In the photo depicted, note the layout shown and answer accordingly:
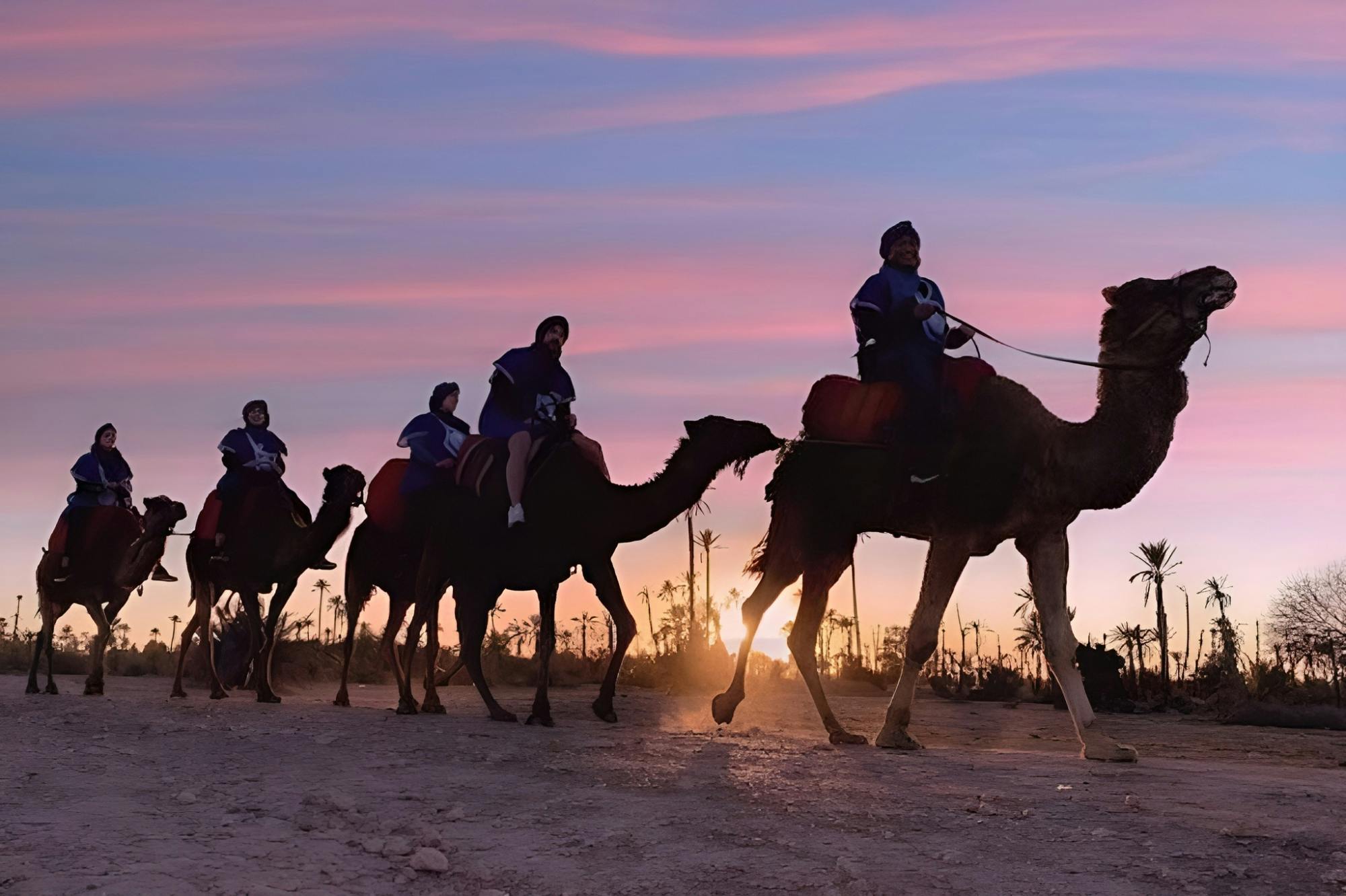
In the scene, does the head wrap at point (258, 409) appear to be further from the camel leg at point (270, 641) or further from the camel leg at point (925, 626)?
the camel leg at point (925, 626)

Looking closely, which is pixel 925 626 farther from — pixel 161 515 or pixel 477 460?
pixel 161 515

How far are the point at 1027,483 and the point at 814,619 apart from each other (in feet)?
7.27

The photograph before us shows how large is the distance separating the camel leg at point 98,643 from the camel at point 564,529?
6738 millimetres

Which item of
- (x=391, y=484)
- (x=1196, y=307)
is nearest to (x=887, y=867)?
(x=1196, y=307)

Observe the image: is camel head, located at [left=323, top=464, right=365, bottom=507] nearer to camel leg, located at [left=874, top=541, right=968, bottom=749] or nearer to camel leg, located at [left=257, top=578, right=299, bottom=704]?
camel leg, located at [left=257, top=578, right=299, bottom=704]

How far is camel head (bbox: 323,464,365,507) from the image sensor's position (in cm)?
1698

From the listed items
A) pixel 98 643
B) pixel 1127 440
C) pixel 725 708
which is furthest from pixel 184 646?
pixel 1127 440

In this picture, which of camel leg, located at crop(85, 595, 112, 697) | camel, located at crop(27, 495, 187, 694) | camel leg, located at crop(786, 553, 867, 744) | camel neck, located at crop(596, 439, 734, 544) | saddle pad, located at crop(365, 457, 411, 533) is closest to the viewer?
camel leg, located at crop(786, 553, 867, 744)

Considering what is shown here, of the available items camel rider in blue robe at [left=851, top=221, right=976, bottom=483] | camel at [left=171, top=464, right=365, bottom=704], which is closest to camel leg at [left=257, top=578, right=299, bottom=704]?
camel at [left=171, top=464, right=365, bottom=704]

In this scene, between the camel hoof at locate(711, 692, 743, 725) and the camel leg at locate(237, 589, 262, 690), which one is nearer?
the camel hoof at locate(711, 692, 743, 725)

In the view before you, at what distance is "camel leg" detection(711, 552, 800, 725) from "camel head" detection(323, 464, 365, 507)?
6556 millimetres

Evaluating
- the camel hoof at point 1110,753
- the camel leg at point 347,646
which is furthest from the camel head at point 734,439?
the camel leg at point 347,646

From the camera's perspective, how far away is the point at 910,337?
11258 millimetres

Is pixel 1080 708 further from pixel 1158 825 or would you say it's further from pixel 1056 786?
pixel 1158 825
